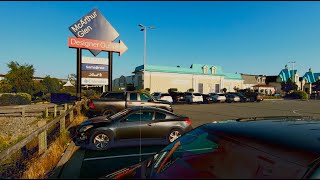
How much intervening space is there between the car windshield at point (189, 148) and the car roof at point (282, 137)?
166 mm

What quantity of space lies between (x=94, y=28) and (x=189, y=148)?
19.2 m

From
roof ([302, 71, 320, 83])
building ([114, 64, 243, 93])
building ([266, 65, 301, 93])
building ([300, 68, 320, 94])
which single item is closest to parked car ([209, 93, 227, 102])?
building ([114, 64, 243, 93])

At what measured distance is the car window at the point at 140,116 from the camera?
774cm

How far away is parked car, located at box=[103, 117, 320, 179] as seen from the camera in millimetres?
2123

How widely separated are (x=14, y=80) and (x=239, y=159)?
46.6m

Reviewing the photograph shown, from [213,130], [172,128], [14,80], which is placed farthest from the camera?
[14,80]

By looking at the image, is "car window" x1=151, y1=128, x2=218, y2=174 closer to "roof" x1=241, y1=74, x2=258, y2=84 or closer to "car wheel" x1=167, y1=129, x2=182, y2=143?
"car wheel" x1=167, y1=129, x2=182, y2=143

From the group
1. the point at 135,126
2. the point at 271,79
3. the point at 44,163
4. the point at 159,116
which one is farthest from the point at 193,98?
the point at 271,79

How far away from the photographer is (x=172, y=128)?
7949 millimetres

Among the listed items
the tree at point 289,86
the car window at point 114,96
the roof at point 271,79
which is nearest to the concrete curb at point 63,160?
the car window at point 114,96

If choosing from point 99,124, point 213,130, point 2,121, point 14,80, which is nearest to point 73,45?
point 2,121

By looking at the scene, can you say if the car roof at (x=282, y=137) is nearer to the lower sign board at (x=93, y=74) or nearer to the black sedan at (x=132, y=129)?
the black sedan at (x=132, y=129)

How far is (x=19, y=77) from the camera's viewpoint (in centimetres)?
4053

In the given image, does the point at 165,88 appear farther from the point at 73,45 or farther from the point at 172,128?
the point at 172,128
